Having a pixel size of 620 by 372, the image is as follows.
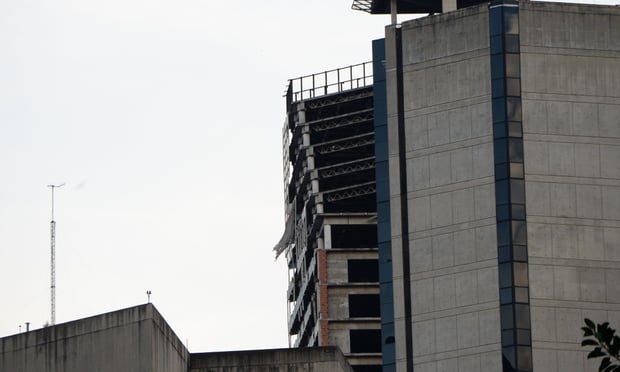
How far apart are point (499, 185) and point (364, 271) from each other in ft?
127

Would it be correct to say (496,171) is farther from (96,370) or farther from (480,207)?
(96,370)

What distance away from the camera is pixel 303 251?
199 metres

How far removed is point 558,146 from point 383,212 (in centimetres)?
1343

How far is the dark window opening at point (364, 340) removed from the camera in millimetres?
181125

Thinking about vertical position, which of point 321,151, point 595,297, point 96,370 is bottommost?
point 96,370

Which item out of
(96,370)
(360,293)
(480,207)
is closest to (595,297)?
(480,207)

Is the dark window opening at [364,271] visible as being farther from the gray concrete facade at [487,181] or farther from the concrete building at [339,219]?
the gray concrete facade at [487,181]

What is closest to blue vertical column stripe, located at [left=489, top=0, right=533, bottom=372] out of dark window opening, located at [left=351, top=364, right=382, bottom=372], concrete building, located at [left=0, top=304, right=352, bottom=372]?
dark window opening, located at [left=351, top=364, right=382, bottom=372]

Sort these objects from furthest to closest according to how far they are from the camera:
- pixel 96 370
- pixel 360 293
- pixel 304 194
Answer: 1. pixel 304 194
2. pixel 360 293
3. pixel 96 370

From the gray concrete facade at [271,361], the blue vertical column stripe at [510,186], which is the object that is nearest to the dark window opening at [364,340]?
the blue vertical column stripe at [510,186]

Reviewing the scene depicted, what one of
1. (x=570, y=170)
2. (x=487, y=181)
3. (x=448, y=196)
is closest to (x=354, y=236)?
(x=448, y=196)

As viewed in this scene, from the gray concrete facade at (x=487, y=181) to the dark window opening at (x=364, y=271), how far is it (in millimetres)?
33510

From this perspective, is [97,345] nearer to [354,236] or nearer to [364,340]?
[364,340]

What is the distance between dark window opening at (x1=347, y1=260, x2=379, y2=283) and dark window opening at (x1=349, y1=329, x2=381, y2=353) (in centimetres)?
462
